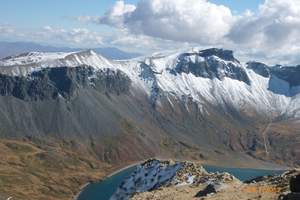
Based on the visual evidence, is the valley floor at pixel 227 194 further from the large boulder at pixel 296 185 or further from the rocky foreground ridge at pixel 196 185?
the large boulder at pixel 296 185

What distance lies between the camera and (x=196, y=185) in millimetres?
69562

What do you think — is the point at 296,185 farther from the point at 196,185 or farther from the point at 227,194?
the point at 196,185

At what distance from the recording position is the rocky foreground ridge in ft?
156

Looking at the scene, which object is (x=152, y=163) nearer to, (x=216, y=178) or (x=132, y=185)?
(x=132, y=185)

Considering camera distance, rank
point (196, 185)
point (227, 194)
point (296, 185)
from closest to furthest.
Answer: point (296, 185), point (227, 194), point (196, 185)

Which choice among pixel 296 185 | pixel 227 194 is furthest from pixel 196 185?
pixel 296 185

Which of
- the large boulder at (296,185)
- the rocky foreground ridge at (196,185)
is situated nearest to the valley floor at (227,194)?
the rocky foreground ridge at (196,185)

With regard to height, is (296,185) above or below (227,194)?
above

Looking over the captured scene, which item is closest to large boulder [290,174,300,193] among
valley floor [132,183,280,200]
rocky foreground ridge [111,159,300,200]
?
rocky foreground ridge [111,159,300,200]

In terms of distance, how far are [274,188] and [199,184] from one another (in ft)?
69.4

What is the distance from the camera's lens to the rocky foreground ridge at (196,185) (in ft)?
156

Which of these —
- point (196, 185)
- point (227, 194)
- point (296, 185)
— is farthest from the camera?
point (196, 185)

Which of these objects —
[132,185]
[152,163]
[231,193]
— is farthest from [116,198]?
[231,193]

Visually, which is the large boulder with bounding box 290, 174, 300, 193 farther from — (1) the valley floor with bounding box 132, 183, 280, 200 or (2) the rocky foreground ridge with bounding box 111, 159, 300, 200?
(1) the valley floor with bounding box 132, 183, 280, 200
